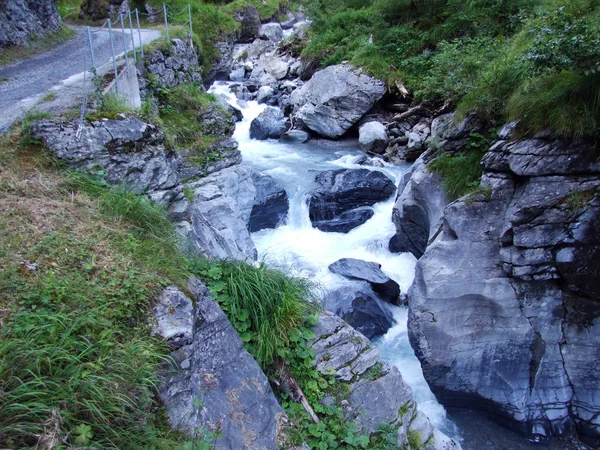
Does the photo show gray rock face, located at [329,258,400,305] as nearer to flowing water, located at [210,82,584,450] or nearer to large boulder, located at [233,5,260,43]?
flowing water, located at [210,82,584,450]

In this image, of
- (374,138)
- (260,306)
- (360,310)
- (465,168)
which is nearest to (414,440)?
(260,306)

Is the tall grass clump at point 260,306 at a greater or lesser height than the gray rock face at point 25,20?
lesser

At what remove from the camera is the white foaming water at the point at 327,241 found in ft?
27.7

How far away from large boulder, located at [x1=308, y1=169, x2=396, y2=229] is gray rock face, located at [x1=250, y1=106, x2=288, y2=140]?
535cm

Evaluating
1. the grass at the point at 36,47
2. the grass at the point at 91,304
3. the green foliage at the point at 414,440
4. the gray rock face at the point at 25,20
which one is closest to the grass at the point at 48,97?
the grass at the point at 91,304

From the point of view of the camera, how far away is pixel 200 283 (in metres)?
5.02

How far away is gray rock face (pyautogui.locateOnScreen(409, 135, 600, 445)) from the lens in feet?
21.7

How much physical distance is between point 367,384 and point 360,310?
142 inches

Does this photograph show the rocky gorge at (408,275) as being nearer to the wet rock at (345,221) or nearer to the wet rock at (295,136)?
the wet rock at (345,221)

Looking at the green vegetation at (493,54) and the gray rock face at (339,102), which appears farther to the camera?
the gray rock face at (339,102)

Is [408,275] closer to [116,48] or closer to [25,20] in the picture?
[116,48]

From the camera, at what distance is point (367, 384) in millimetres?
5309

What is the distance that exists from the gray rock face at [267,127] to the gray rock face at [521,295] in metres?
11.8

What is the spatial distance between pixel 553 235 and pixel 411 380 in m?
3.74
